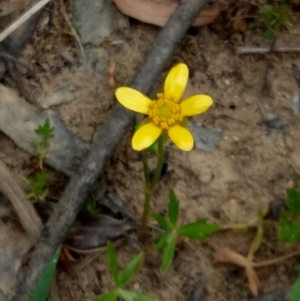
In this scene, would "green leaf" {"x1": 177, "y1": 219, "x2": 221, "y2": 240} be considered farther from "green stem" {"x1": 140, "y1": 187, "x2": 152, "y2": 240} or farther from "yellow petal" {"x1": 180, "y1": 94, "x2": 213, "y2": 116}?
"yellow petal" {"x1": 180, "y1": 94, "x2": 213, "y2": 116}

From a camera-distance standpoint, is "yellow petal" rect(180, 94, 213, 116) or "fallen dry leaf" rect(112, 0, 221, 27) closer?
"yellow petal" rect(180, 94, 213, 116)

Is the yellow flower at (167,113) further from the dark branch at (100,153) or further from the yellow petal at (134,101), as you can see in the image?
the dark branch at (100,153)

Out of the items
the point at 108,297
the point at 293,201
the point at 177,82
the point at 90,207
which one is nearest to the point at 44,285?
the point at 108,297

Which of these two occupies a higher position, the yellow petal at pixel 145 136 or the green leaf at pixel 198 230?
the yellow petal at pixel 145 136

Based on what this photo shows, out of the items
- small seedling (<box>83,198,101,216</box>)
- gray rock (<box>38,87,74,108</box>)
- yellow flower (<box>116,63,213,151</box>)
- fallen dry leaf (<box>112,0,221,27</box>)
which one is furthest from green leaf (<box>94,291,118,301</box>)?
fallen dry leaf (<box>112,0,221,27</box>)

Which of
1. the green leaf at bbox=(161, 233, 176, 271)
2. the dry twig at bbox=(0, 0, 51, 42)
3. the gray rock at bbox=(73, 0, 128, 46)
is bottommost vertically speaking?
the green leaf at bbox=(161, 233, 176, 271)

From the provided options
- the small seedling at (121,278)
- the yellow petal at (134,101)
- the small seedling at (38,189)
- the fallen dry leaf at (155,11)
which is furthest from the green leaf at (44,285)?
the fallen dry leaf at (155,11)

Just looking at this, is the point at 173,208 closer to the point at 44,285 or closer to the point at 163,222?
the point at 163,222
